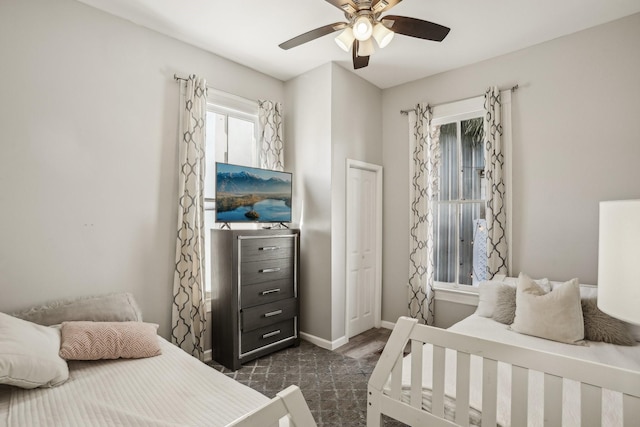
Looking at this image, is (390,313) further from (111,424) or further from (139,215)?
(111,424)

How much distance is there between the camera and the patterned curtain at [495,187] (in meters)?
3.26

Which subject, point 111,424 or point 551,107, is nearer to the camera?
point 111,424

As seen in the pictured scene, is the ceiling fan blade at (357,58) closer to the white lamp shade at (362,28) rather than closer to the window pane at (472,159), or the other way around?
the white lamp shade at (362,28)

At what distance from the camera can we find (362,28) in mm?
2066

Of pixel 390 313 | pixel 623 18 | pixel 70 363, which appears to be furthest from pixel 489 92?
pixel 70 363

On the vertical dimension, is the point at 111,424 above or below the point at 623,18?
below

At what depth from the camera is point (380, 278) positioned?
4176 mm

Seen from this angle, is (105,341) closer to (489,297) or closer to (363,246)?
(363,246)

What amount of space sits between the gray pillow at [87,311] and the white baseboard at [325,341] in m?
1.79

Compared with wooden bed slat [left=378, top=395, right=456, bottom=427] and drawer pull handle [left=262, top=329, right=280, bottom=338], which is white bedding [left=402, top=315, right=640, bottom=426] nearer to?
wooden bed slat [left=378, top=395, right=456, bottom=427]

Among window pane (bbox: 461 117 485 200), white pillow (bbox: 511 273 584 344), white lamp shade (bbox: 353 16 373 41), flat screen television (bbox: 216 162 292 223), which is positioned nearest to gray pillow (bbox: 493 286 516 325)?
white pillow (bbox: 511 273 584 344)

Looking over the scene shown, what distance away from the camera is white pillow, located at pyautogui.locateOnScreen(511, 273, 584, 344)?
2.34 meters

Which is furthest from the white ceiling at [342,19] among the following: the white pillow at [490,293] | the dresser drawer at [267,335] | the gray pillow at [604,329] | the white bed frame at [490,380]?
the dresser drawer at [267,335]

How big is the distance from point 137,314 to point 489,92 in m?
3.75
